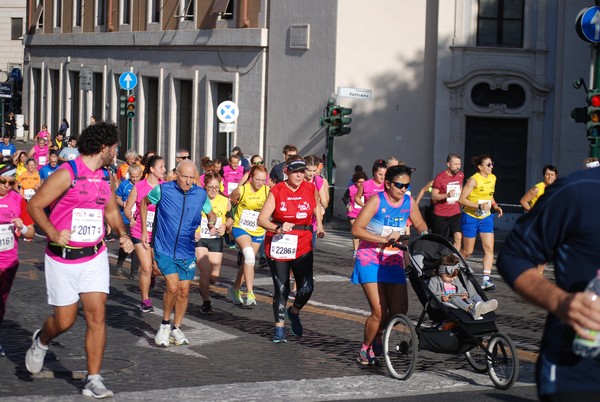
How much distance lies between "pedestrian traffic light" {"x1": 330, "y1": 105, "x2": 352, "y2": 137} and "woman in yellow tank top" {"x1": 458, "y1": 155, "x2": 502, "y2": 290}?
39.4ft

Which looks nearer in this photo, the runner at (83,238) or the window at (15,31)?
the runner at (83,238)

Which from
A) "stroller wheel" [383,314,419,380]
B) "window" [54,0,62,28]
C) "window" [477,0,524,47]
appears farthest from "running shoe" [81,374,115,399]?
"window" [54,0,62,28]

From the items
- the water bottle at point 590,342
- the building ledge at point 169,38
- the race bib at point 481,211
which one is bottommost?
the race bib at point 481,211

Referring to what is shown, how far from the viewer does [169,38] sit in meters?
38.8

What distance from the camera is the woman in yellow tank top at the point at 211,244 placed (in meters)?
12.6

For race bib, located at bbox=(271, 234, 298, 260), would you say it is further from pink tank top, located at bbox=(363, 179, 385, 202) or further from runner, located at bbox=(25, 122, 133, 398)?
pink tank top, located at bbox=(363, 179, 385, 202)

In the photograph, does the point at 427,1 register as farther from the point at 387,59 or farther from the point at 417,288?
the point at 417,288

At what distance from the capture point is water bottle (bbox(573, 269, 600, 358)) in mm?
3586

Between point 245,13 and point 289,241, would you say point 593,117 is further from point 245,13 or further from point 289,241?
point 245,13

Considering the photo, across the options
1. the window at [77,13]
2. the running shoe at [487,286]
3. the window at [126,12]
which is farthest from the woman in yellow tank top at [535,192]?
the window at [77,13]

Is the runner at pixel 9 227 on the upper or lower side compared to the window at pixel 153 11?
lower

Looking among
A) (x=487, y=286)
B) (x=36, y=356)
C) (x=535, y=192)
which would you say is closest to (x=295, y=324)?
(x=36, y=356)

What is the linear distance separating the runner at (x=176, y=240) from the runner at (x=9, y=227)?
129 centimetres

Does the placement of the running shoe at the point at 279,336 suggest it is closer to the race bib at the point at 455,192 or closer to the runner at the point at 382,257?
the runner at the point at 382,257
